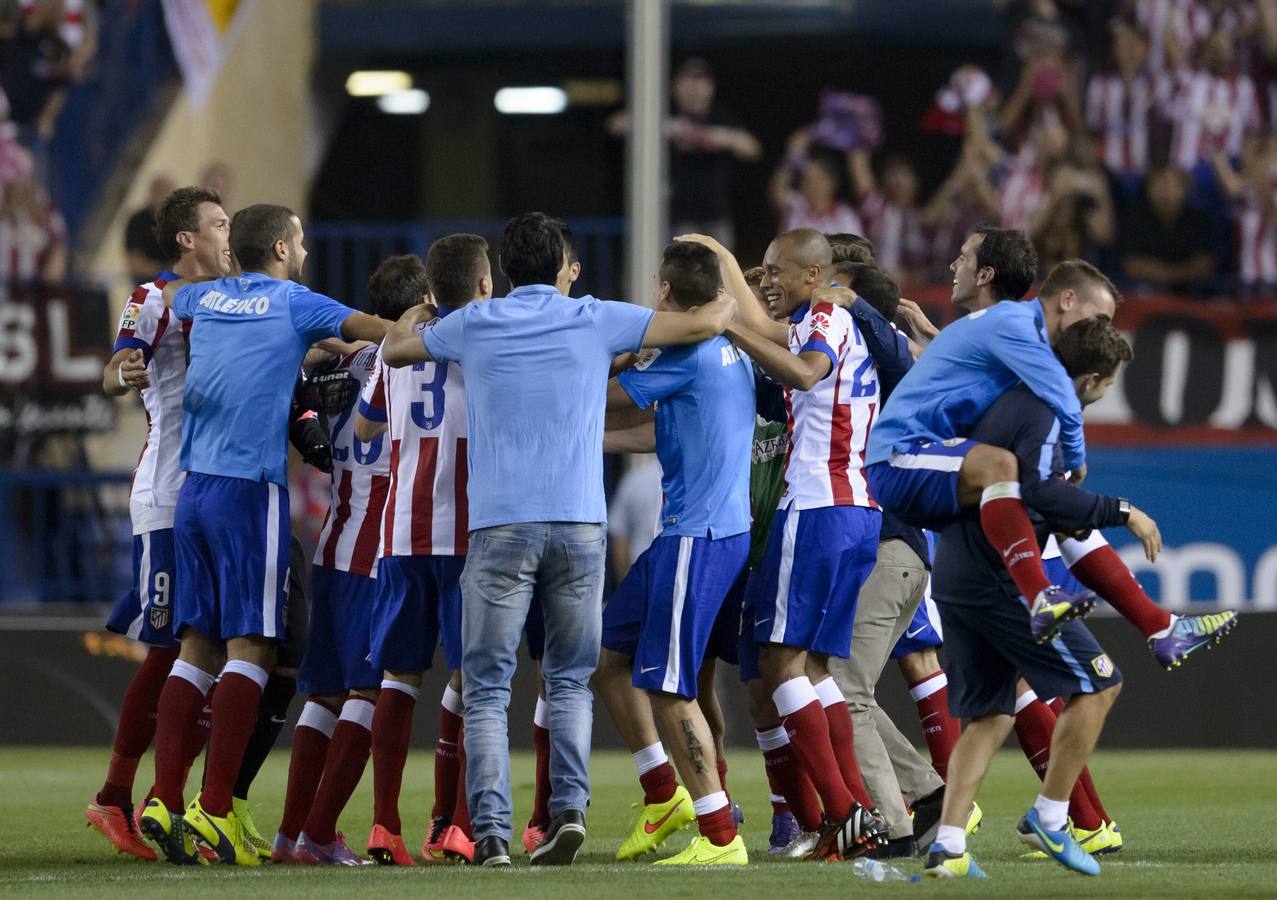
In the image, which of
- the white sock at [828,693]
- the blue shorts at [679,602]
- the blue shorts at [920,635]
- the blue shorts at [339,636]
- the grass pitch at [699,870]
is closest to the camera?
the grass pitch at [699,870]

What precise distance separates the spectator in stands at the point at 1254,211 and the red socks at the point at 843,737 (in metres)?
8.25

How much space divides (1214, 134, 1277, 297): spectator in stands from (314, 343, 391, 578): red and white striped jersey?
8.58 meters

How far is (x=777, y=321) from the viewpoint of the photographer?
6.82m

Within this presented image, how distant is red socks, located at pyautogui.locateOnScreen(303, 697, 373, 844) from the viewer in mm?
6602

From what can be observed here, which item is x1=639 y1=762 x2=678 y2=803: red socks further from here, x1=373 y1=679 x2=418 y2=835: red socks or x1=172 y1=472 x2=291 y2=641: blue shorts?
x1=172 y1=472 x2=291 y2=641: blue shorts

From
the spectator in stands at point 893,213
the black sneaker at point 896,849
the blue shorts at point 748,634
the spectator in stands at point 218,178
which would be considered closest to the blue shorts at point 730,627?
the blue shorts at point 748,634

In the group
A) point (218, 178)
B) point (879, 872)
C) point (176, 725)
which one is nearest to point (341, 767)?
point (176, 725)

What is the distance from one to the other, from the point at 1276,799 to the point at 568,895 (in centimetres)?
447

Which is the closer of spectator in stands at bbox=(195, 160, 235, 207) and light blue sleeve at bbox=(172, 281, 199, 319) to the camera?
light blue sleeve at bbox=(172, 281, 199, 319)

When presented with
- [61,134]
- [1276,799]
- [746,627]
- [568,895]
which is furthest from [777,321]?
[61,134]

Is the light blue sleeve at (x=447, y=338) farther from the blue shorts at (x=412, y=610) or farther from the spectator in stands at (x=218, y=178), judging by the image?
the spectator in stands at (x=218, y=178)

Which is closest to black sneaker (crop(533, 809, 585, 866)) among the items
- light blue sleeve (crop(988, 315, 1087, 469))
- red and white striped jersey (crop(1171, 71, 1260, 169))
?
light blue sleeve (crop(988, 315, 1087, 469))

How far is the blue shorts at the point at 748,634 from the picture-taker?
21.9 feet

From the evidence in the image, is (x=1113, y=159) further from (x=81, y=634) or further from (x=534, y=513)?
(x=534, y=513)
